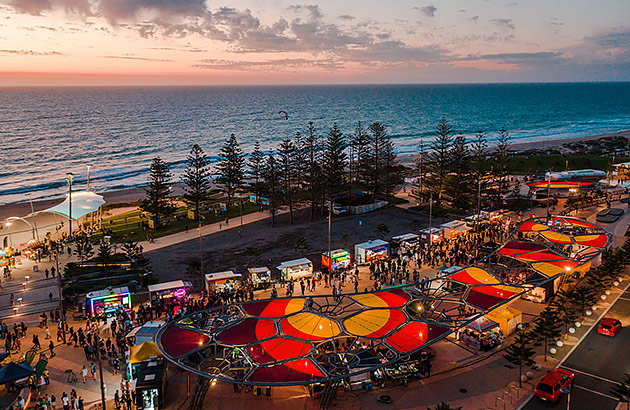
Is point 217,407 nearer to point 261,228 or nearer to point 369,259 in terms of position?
point 369,259

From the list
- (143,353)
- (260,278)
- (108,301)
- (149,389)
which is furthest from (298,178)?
(149,389)

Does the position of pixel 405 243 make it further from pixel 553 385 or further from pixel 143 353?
pixel 143 353

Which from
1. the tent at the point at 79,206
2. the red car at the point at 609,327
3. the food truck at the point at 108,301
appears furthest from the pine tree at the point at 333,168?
the red car at the point at 609,327

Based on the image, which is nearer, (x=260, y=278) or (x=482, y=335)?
(x=482, y=335)

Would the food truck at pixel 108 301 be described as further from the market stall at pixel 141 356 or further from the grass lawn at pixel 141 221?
the grass lawn at pixel 141 221

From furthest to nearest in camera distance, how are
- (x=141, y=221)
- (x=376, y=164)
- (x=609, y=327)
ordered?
(x=376, y=164) < (x=141, y=221) < (x=609, y=327)

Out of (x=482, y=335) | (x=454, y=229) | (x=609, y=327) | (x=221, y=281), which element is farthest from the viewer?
(x=454, y=229)

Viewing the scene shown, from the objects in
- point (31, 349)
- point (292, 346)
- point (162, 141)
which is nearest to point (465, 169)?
point (292, 346)
